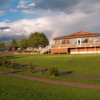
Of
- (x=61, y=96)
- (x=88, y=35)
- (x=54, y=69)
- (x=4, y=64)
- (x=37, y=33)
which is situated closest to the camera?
(x=61, y=96)

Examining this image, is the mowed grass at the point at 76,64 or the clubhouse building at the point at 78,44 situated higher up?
the clubhouse building at the point at 78,44

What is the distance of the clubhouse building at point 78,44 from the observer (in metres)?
41.4

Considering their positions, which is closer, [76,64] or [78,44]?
[76,64]

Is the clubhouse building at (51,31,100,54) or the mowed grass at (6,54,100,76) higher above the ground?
the clubhouse building at (51,31,100,54)

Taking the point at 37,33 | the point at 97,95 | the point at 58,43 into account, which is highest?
the point at 37,33

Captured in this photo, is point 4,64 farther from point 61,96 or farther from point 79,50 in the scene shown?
point 79,50

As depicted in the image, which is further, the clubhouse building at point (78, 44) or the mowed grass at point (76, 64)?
the clubhouse building at point (78, 44)

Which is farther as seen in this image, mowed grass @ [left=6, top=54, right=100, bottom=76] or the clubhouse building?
the clubhouse building

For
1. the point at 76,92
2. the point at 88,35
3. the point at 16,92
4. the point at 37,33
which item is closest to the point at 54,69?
the point at 76,92

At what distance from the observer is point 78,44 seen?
141 feet

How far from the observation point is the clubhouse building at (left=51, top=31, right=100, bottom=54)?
1631 inches

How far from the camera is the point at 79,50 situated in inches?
1704

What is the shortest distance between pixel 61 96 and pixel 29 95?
5.27ft

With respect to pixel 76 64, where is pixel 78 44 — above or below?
above
